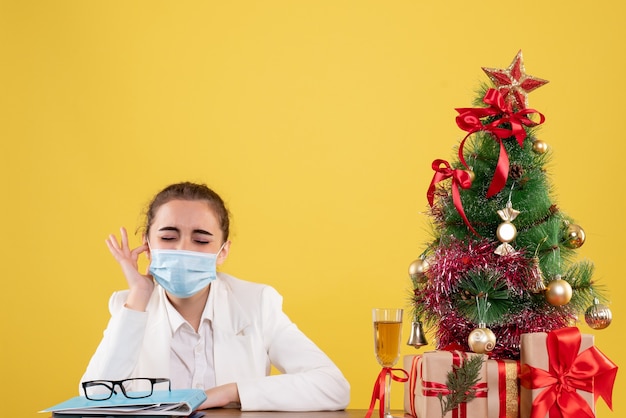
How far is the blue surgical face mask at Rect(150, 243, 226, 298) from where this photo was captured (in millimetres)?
2490

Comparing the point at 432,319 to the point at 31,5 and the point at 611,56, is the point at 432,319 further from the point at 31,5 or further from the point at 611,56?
the point at 31,5

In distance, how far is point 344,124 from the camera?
3746 millimetres

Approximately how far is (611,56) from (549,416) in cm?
231

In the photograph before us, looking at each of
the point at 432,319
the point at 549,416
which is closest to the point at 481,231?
the point at 432,319

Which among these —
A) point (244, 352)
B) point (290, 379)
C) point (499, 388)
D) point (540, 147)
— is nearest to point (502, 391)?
point (499, 388)

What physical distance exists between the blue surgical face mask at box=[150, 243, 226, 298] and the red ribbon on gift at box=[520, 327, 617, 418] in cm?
109

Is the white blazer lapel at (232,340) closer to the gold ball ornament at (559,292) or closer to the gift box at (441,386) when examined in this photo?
the gift box at (441,386)

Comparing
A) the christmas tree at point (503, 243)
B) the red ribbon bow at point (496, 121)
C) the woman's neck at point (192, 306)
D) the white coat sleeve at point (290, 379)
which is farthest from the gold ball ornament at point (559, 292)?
the woman's neck at point (192, 306)

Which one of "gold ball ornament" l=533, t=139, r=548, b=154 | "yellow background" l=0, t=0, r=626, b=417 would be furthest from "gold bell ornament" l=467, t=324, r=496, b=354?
"yellow background" l=0, t=0, r=626, b=417

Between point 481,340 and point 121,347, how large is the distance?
1.08m

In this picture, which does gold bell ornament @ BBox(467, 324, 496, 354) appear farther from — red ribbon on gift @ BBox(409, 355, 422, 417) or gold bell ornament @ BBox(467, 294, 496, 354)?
red ribbon on gift @ BBox(409, 355, 422, 417)

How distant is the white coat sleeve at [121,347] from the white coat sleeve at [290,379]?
0.41 metres

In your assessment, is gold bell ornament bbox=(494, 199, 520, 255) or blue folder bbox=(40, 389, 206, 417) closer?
blue folder bbox=(40, 389, 206, 417)

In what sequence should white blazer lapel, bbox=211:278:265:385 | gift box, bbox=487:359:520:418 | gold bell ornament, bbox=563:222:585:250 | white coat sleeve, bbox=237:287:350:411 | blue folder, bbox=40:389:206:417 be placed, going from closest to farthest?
blue folder, bbox=40:389:206:417 → gift box, bbox=487:359:520:418 → gold bell ornament, bbox=563:222:585:250 → white coat sleeve, bbox=237:287:350:411 → white blazer lapel, bbox=211:278:265:385
